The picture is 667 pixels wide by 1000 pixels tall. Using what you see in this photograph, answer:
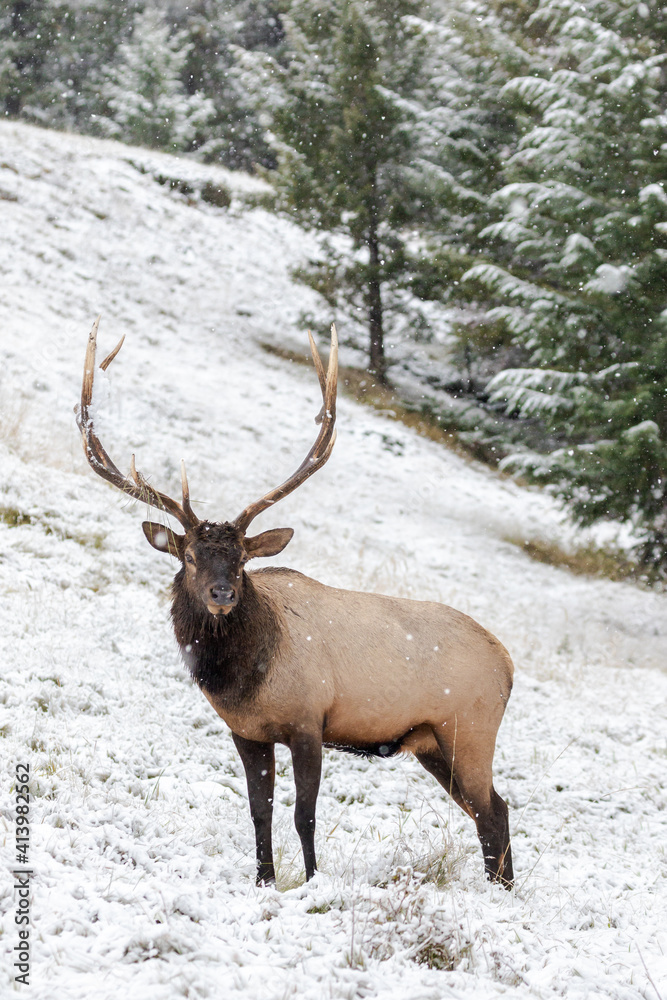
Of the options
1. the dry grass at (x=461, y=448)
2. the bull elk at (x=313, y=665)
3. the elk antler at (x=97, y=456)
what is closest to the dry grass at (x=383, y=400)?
the dry grass at (x=461, y=448)

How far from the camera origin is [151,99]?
31.1m

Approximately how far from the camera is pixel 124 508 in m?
9.13

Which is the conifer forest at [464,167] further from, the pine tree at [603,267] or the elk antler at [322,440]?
the elk antler at [322,440]

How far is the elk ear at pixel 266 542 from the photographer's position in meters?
4.17

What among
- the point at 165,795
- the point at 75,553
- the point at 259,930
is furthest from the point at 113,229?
the point at 259,930

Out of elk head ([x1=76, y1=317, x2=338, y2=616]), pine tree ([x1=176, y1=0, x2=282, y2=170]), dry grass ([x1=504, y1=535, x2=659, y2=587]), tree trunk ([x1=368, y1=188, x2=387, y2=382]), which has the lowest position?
dry grass ([x1=504, y1=535, x2=659, y2=587])

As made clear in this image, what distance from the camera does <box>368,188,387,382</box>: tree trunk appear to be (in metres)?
19.4

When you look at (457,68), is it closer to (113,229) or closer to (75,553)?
(113,229)

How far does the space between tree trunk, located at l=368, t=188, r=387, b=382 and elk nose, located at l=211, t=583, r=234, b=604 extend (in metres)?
16.7

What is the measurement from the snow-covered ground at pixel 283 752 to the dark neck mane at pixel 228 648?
83 cm

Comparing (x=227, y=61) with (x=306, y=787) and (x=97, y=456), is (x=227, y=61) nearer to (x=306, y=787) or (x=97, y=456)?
(x=97, y=456)

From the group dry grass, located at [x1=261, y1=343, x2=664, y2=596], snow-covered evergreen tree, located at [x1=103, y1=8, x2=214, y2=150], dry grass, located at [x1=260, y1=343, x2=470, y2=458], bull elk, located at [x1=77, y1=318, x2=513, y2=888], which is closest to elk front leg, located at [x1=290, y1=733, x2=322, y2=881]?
bull elk, located at [x1=77, y1=318, x2=513, y2=888]

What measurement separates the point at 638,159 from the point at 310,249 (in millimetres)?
15707

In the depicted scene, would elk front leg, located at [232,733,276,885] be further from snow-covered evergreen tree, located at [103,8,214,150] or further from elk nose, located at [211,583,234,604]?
snow-covered evergreen tree, located at [103,8,214,150]
